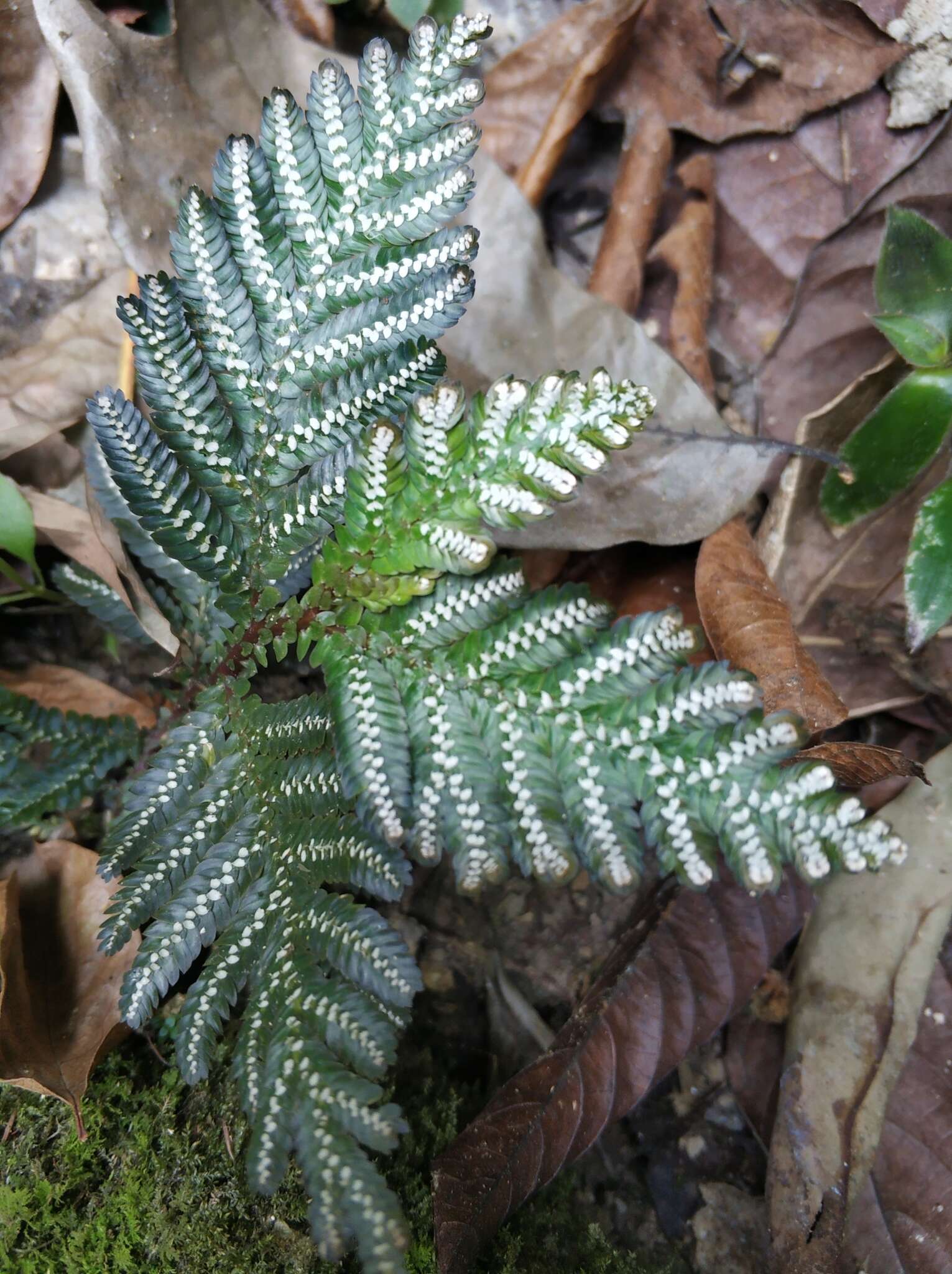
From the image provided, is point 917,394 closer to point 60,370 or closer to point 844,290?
point 844,290

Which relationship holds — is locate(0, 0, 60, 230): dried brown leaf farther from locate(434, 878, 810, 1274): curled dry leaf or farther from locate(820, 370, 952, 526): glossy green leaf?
locate(434, 878, 810, 1274): curled dry leaf

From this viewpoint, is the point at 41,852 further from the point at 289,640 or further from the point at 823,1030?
the point at 823,1030

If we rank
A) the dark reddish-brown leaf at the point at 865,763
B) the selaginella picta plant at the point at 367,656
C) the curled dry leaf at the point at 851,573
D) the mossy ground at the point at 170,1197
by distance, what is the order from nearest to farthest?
the selaginella picta plant at the point at 367,656, the mossy ground at the point at 170,1197, the dark reddish-brown leaf at the point at 865,763, the curled dry leaf at the point at 851,573

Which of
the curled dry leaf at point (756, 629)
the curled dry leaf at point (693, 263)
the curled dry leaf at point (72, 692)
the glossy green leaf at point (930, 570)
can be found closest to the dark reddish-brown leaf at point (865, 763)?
the curled dry leaf at point (756, 629)

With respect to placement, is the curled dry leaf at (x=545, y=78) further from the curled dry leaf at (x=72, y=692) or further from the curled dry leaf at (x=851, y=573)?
the curled dry leaf at (x=72, y=692)

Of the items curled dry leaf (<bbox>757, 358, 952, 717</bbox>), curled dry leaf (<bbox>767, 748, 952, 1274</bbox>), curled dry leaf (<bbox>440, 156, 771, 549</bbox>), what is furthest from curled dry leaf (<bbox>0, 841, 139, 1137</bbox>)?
curled dry leaf (<bbox>757, 358, 952, 717</bbox>)

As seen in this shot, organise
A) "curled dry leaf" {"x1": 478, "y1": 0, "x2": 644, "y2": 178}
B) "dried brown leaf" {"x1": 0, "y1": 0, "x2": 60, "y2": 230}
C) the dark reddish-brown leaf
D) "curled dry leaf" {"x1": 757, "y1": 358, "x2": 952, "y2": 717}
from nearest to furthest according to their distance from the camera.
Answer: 1. the dark reddish-brown leaf
2. "dried brown leaf" {"x1": 0, "y1": 0, "x2": 60, "y2": 230}
3. "curled dry leaf" {"x1": 757, "y1": 358, "x2": 952, "y2": 717}
4. "curled dry leaf" {"x1": 478, "y1": 0, "x2": 644, "y2": 178}
